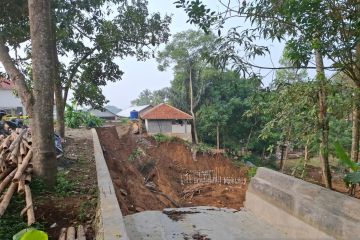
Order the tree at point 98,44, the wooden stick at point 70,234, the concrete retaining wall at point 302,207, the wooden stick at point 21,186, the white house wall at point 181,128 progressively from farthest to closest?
1. the white house wall at point 181,128
2. the tree at point 98,44
3. the wooden stick at point 21,186
4. the wooden stick at point 70,234
5. the concrete retaining wall at point 302,207

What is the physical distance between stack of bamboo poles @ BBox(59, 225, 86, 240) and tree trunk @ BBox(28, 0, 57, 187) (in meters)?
1.80

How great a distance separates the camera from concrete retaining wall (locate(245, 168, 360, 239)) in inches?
127

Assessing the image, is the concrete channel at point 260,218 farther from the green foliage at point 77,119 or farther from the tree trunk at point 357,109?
the green foliage at point 77,119

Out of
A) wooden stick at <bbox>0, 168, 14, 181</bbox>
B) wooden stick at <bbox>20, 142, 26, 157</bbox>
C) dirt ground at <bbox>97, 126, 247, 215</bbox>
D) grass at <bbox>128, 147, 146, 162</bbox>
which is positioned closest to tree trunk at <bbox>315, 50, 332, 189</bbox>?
wooden stick at <bbox>0, 168, 14, 181</bbox>

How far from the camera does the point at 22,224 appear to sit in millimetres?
4219

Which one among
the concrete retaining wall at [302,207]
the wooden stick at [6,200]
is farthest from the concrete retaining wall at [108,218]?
the concrete retaining wall at [302,207]

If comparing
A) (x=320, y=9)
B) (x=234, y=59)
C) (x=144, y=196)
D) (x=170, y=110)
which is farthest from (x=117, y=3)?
(x=170, y=110)

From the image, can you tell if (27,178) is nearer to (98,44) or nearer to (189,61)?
(98,44)

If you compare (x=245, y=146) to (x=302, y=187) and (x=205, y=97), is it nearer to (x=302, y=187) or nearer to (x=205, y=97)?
(x=205, y=97)

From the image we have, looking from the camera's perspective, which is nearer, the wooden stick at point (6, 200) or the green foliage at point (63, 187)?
the wooden stick at point (6, 200)

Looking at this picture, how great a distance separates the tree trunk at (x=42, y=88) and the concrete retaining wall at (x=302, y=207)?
3275mm

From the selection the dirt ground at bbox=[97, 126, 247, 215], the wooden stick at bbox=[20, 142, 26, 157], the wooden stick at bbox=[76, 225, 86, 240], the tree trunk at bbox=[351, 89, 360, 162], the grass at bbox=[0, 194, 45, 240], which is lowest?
the dirt ground at bbox=[97, 126, 247, 215]

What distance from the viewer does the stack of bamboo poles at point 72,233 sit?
392 cm

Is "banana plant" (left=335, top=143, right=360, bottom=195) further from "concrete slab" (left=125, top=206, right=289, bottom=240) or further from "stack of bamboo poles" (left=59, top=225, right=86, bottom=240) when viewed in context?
"stack of bamboo poles" (left=59, top=225, right=86, bottom=240)
